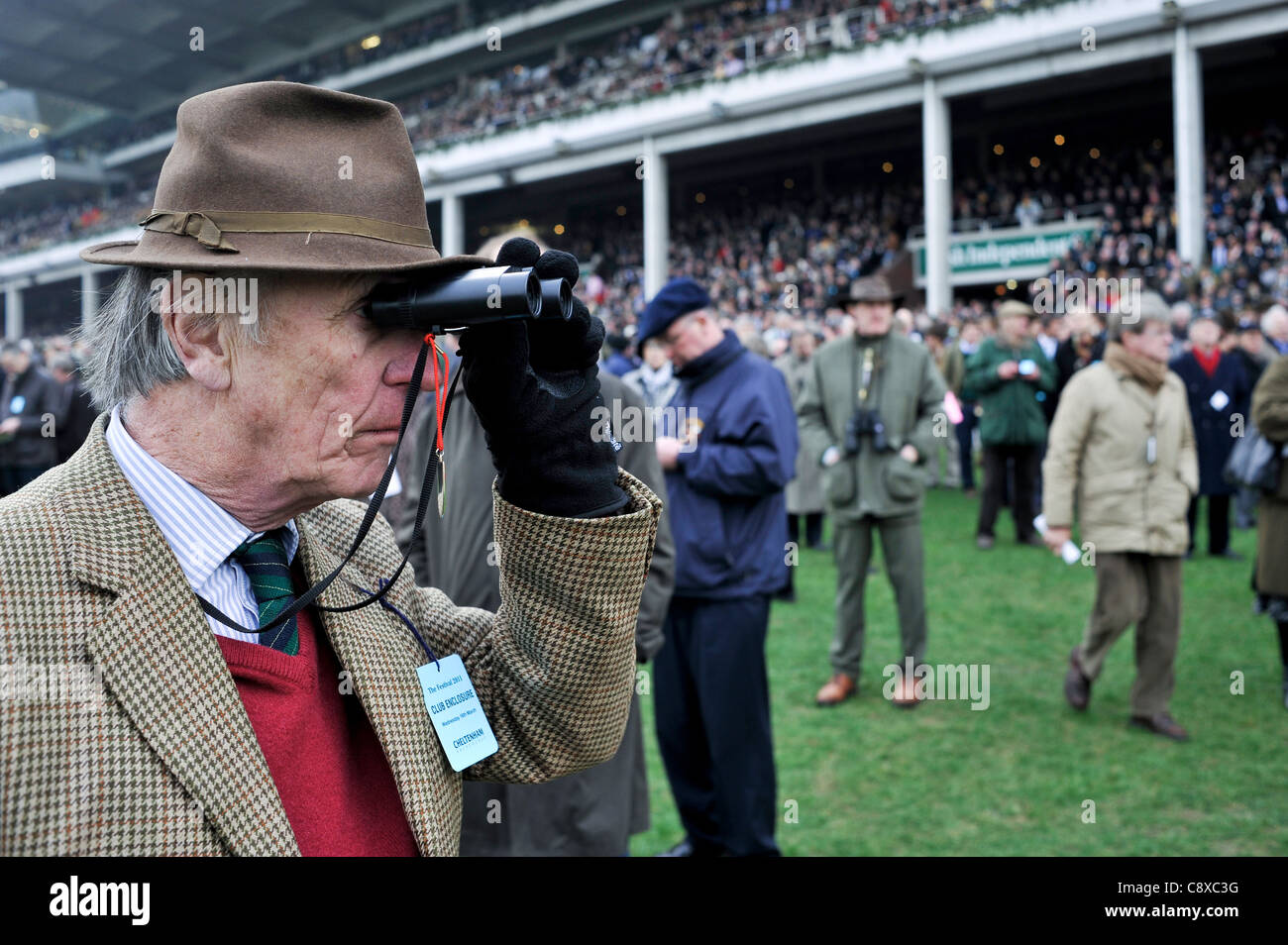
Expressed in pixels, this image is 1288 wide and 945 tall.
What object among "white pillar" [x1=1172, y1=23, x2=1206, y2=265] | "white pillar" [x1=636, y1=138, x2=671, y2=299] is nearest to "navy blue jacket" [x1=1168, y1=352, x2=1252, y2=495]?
"white pillar" [x1=1172, y1=23, x2=1206, y2=265]

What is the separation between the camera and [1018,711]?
5312mm

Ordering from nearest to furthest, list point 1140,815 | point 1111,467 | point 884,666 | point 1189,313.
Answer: point 1140,815
point 1111,467
point 884,666
point 1189,313

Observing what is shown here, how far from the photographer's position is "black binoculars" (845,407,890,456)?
575 cm

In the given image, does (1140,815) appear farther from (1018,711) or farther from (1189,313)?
A: (1189,313)

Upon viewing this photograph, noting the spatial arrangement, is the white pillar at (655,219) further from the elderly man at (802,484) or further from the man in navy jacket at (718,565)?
the man in navy jacket at (718,565)

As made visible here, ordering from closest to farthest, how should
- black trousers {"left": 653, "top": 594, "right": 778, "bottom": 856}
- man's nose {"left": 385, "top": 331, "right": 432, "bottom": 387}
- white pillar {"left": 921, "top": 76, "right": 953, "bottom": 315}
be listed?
man's nose {"left": 385, "top": 331, "right": 432, "bottom": 387} < black trousers {"left": 653, "top": 594, "right": 778, "bottom": 856} < white pillar {"left": 921, "top": 76, "right": 953, "bottom": 315}

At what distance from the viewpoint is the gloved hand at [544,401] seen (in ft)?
4.12

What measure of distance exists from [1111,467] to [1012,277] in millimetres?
19338

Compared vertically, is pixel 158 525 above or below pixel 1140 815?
above

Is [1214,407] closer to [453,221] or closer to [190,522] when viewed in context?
[190,522]

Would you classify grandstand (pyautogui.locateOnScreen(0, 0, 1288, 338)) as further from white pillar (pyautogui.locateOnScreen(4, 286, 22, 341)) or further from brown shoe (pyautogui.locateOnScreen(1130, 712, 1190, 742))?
brown shoe (pyautogui.locateOnScreen(1130, 712, 1190, 742))

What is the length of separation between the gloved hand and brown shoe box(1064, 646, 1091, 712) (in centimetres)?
458
